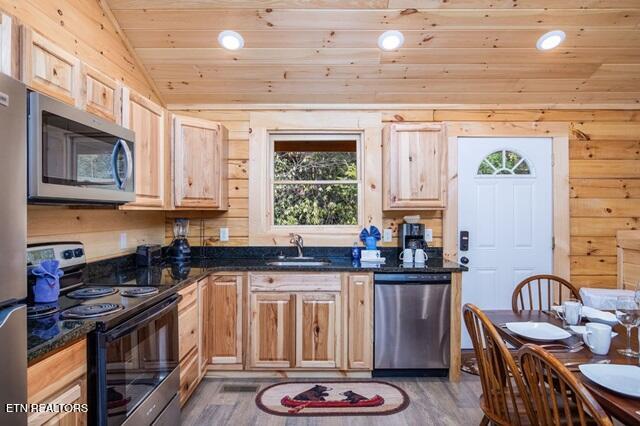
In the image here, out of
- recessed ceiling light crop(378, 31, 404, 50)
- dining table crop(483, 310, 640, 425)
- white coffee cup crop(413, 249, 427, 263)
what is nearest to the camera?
dining table crop(483, 310, 640, 425)

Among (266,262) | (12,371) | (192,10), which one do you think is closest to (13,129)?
(12,371)

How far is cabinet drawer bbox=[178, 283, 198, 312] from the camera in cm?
234

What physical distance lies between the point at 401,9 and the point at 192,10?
1443 millimetres

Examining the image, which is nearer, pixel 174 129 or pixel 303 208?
pixel 174 129

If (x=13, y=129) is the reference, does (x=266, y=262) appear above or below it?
below

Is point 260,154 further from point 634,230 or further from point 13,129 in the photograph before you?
point 634,230

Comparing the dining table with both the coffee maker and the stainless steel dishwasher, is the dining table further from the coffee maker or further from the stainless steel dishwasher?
the coffee maker

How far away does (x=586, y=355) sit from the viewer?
154cm

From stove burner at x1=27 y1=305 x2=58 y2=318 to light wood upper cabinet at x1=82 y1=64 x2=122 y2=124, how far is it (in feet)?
3.16

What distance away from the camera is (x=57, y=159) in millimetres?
1512

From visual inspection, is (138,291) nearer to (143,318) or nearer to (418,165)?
(143,318)

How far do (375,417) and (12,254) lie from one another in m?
2.15

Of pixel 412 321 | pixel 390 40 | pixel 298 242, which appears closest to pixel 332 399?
pixel 412 321

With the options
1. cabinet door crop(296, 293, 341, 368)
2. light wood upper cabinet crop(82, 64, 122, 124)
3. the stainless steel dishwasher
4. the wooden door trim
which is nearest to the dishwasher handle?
the stainless steel dishwasher
